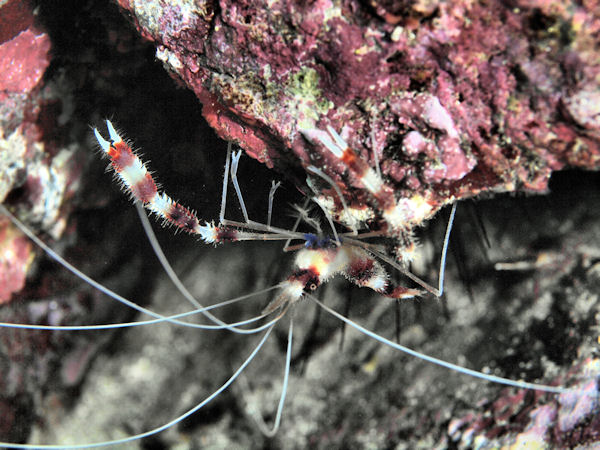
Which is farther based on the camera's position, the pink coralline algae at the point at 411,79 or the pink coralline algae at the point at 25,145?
the pink coralline algae at the point at 25,145

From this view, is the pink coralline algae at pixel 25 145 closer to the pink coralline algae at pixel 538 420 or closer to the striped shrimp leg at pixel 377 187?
the striped shrimp leg at pixel 377 187

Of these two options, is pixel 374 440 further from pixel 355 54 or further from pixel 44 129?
pixel 44 129

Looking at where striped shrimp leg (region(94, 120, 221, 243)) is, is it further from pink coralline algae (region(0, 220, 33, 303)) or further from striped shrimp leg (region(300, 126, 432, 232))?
pink coralline algae (region(0, 220, 33, 303))

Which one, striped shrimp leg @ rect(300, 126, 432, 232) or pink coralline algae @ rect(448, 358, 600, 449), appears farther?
pink coralline algae @ rect(448, 358, 600, 449)

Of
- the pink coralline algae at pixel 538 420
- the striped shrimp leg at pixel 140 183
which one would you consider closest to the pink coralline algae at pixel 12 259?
the striped shrimp leg at pixel 140 183

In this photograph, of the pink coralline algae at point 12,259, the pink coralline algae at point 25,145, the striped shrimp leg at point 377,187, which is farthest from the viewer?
the pink coralline algae at point 12,259

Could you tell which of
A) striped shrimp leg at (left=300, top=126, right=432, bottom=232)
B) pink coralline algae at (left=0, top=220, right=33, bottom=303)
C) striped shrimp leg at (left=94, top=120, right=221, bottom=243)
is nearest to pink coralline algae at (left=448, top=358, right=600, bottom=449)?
striped shrimp leg at (left=300, top=126, right=432, bottom=232)
